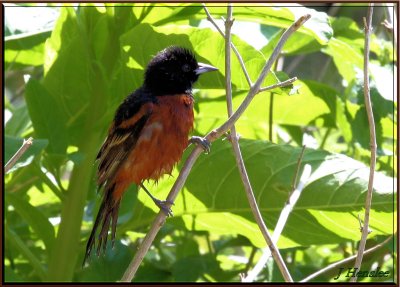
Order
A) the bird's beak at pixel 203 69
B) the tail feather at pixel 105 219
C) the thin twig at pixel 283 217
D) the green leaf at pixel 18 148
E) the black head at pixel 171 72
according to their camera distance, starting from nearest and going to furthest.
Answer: the thin twig at pixel 283 217 < the green leaf at pixel 18 148 < the tail feather at pixel 105 219 < the bird's beak at pixel 203 69 < the black head at pixel 171 72

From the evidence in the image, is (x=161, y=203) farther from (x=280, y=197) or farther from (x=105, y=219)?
(x=280, y=197)

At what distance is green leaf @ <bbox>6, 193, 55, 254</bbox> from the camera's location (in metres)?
2.64

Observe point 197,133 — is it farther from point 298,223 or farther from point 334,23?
point 334,23

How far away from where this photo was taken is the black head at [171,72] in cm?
303

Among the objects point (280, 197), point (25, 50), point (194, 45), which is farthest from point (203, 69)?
point (25, 50)

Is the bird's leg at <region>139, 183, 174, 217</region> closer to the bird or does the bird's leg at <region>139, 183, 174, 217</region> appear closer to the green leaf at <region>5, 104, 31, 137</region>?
the bird

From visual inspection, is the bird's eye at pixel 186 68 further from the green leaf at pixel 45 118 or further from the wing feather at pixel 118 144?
the green leaf at pixel 45 118

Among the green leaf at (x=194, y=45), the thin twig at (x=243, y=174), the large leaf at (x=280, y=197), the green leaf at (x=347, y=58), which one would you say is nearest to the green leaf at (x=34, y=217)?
the large leaf at (x=280, y=197)

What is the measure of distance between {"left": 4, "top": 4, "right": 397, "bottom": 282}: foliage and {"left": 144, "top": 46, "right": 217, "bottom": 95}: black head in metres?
0.13

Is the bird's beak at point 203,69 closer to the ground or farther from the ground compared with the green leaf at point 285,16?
closer to the ground

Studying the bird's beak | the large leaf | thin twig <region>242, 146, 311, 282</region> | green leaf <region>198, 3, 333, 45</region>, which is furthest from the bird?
thin twig <region>242, 146, 311, 282</region>

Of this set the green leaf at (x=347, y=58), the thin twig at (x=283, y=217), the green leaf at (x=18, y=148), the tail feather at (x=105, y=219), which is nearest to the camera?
the thin twig at (x=283, y=217)

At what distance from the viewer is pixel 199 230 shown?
2928 millimetres

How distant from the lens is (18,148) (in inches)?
99.0
